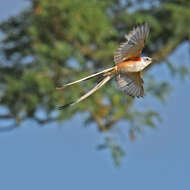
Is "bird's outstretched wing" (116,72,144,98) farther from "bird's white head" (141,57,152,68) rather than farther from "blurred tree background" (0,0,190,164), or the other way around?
"blurred tree background" (0,0,190,164)

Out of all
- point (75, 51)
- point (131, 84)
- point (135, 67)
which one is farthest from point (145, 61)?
point (75, 51)

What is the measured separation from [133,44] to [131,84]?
1.10 feet

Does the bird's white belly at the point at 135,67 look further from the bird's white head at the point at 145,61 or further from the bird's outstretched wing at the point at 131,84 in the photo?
the bird's outstretched wing at the point at 131,84

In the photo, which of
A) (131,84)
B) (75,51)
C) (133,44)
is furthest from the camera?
(75,51)

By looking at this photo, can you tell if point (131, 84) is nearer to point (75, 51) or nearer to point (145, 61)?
point (145, 61)

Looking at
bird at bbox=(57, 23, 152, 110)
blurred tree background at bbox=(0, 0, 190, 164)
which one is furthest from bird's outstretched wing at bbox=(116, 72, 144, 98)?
blurred tree background at bbox=(0, 0, 190, 164)

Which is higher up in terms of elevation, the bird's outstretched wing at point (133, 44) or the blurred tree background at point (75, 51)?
the blurred tree background at point (75, 51)

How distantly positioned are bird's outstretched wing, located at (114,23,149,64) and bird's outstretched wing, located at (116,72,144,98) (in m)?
0.17

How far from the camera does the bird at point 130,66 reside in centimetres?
246

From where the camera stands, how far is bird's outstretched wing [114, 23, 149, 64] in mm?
2432

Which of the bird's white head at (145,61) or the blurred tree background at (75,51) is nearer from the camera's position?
the bird's white head at (145,61)

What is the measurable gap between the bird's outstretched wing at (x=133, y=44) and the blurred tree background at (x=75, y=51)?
483 cm

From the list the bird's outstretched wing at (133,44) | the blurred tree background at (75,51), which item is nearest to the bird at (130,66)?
the bird's outstretched wing at (133,44)

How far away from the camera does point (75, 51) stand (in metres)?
8.20
